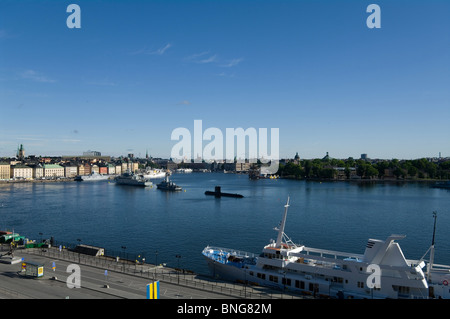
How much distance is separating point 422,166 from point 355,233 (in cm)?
13070

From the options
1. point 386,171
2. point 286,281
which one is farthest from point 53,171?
point 286,281

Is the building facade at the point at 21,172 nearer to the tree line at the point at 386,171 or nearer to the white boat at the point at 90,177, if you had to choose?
the white boat at the point at 90,177

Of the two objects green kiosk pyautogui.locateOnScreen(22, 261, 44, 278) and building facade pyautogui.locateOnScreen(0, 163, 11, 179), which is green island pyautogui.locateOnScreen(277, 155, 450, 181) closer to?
building facade pyautogui.locateOnScreen(0, 163, 11, 179)

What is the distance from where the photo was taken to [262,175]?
18825 centimetres

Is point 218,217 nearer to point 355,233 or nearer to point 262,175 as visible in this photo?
point 355,233

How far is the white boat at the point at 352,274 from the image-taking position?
19.6m

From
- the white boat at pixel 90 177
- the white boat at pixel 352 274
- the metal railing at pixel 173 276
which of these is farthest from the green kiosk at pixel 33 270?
the white boat at pixel 90 177

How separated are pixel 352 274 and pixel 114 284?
14651 millimetres

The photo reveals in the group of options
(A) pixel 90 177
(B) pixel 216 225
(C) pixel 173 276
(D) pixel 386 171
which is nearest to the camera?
(C) pixel 173 276

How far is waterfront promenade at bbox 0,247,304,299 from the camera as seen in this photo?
1898 cm

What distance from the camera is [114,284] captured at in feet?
68.5

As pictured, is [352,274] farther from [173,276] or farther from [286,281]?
[173,276]

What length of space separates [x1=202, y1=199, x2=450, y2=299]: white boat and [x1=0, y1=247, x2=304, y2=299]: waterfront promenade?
5.54 feet
